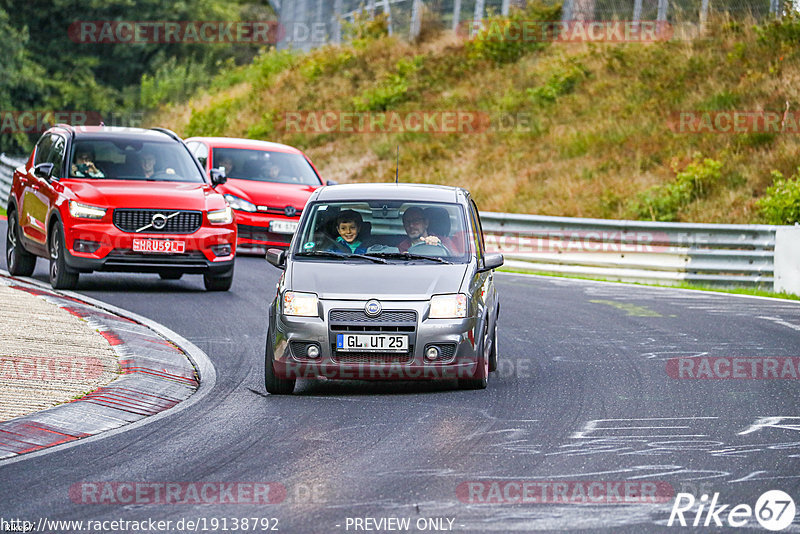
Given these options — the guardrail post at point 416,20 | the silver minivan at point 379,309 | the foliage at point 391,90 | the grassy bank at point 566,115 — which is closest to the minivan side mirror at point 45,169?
the silver minivan at point 379,309

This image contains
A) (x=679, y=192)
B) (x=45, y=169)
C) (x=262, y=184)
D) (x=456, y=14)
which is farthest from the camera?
(x=456, y=14)

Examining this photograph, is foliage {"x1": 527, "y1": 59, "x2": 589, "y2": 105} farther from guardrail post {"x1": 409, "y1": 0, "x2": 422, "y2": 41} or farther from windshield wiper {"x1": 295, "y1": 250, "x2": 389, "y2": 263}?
windshield wiper {"x1": 295, "y1": 250, "x2": 389, "y2": 263}

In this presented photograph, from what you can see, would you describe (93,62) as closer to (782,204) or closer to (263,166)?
(263,166)

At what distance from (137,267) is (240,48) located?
58.6m

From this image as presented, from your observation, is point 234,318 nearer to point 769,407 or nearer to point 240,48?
point 769,407

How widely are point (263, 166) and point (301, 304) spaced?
13268mm

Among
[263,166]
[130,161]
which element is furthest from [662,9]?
[130,161]

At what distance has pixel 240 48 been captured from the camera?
72375 mm

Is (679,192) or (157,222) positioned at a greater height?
(157,222)

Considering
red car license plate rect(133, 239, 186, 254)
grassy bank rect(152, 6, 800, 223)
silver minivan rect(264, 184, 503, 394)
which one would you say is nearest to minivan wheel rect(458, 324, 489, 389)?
silver minivan rect(264, 184, 503, 394)

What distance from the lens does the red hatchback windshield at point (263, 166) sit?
22562mm

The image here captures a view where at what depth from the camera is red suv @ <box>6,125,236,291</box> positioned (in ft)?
50.2

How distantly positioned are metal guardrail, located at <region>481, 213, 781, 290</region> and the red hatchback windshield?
3.34 m

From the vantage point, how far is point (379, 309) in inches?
381
